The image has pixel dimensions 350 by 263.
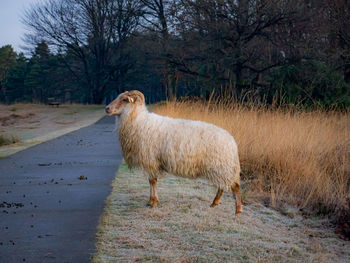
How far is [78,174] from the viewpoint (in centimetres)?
796

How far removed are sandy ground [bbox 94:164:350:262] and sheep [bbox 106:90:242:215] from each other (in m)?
0.36

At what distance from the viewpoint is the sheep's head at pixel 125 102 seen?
560 centimetres

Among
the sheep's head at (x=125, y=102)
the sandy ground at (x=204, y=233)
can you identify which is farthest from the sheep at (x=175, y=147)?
the sandy ground at (x=204, y=233)

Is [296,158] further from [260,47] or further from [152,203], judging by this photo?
[260,47]

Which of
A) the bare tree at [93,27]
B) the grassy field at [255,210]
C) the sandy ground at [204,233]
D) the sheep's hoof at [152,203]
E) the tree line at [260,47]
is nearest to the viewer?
the sandy ground at [204,233]

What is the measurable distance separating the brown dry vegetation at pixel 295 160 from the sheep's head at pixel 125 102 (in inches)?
98.2

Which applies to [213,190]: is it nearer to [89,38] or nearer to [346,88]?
[346,88]

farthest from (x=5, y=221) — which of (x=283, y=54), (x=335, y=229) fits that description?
(x=283, y=54)

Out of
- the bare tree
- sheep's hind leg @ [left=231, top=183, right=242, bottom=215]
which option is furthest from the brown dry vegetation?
the bare tree

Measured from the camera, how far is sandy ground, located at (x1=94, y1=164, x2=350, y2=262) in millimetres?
3857

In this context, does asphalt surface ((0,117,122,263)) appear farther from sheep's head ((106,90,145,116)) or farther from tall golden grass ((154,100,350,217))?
tall golden grass ((154,100,350,217))

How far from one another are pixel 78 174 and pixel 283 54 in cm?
1537

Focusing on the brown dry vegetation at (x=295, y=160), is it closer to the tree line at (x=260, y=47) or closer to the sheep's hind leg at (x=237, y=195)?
the sheep's hind leg at (x=237, y=195)

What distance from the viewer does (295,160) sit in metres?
7.39
